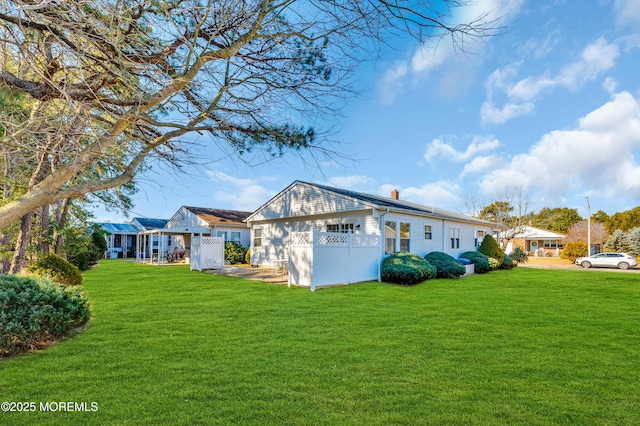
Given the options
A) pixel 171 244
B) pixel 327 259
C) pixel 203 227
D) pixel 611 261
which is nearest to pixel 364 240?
pixel 327 259

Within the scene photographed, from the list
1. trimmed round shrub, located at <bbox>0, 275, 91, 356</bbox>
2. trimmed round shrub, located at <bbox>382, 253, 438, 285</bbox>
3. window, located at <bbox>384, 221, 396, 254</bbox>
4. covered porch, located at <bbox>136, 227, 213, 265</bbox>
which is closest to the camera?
trimmed round shrub, located at <bbox>0, 275, 91, 356</bbox>

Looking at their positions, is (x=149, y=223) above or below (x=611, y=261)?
above

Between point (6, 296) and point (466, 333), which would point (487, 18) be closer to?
point (466, 333)

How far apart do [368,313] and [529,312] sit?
3816mm

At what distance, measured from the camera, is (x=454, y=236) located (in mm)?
19203

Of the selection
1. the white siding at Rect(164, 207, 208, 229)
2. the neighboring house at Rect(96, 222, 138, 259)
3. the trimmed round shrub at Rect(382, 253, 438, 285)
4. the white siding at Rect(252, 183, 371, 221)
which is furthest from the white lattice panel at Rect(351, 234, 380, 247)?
the neighboring house at Rect(96, 222, 138, 259)

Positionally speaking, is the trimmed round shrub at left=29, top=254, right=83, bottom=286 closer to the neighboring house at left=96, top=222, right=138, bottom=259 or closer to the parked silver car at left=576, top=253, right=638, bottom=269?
the neighboring house at left=96, top=222, right=138, bottom=259

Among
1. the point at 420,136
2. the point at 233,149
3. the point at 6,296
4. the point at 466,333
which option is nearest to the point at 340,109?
the point at 233,149

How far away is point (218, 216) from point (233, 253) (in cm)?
440

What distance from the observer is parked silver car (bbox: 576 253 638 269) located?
23.2 meters

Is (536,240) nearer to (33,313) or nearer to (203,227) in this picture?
(203,227)

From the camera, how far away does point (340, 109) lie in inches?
198

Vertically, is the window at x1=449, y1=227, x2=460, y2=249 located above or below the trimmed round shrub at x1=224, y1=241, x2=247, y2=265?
above

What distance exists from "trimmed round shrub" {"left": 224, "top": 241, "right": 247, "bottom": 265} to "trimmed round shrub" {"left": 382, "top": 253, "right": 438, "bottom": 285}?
38.0ft
